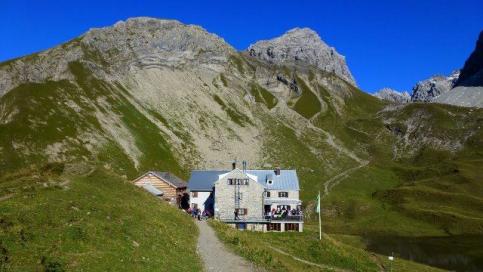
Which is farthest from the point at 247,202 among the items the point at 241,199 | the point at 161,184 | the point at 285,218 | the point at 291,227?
the point at 161,184

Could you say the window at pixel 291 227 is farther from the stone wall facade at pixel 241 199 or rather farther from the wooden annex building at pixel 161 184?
the wooden annex building at pixel 161 184

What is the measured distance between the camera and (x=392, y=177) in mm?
159500

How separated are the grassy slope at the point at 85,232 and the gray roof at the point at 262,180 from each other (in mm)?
48654

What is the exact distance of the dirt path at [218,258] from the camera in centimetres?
3255

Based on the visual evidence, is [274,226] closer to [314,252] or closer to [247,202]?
[247,202]

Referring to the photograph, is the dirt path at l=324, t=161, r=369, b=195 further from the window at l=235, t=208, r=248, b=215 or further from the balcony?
the window at l=235, t=208, r=248, b=215

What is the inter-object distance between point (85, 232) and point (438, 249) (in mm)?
74568

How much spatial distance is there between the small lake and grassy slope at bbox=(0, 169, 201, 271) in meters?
45.1

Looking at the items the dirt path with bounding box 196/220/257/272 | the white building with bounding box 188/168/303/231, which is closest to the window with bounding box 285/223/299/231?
the white building with bounding box 188/168/303/231

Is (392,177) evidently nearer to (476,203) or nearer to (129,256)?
(476,203)

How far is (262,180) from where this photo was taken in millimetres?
98750

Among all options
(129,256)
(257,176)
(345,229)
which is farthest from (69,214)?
(345,229)

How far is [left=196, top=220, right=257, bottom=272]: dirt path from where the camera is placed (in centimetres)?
3255

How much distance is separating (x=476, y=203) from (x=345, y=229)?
37.8 metres
